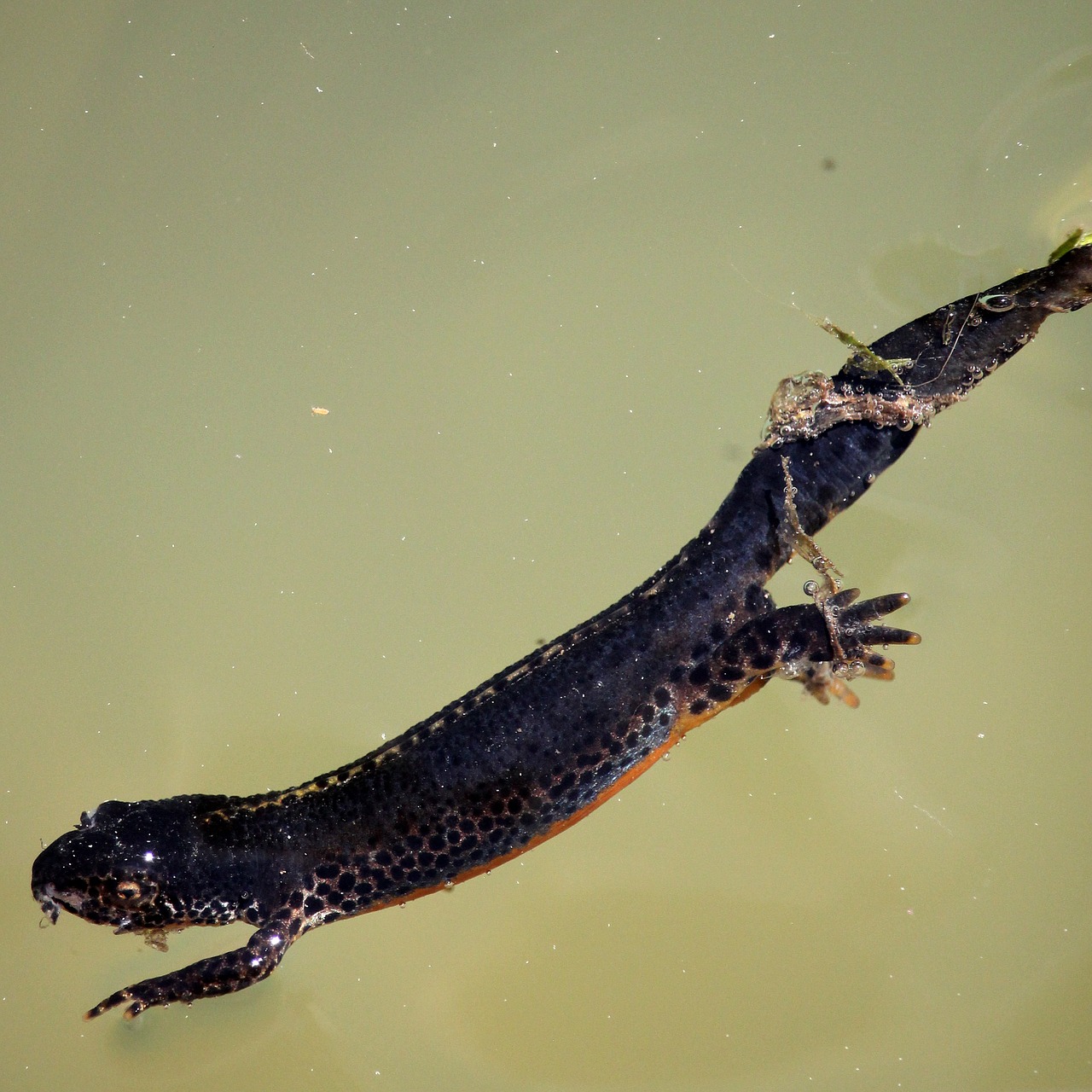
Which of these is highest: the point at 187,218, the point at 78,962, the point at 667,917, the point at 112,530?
the point at 187,218

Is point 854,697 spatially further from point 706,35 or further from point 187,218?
point 187,218

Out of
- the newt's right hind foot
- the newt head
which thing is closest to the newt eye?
the newt's right hind foot

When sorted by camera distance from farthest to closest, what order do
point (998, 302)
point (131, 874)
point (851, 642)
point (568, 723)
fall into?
point (131, 874)
point (568, 723)
point (851, 642)
point (998, 302)

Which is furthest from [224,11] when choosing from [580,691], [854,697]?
[854,697]

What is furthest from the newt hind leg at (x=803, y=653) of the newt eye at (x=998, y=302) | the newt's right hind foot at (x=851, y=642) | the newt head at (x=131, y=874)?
the newt head at (x=131, y=874)

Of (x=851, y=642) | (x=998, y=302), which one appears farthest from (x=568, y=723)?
(x=998, y=302)

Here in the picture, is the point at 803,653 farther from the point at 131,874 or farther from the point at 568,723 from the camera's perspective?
the point at 131,874

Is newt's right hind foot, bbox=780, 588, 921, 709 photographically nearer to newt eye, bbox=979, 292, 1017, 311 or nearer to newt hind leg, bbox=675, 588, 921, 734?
newt hind leg, bbox=675, 588, 921, 734

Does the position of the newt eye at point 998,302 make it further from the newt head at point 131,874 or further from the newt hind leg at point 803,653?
the newt head at point 131,874
